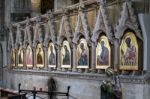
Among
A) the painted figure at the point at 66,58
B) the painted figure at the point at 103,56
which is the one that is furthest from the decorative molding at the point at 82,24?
the painted figure at the point at 66,58

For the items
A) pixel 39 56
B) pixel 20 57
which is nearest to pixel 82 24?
pixel 39 56

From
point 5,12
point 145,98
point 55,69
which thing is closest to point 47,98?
point 55,69

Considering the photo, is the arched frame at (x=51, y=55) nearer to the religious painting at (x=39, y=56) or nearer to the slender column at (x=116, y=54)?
the religious painting at (x=39, y=56)

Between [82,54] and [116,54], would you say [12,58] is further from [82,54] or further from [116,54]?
[116,54]

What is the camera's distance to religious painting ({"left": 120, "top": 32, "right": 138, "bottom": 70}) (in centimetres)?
1627

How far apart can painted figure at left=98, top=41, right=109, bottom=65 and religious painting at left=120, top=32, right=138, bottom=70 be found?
3.69ft

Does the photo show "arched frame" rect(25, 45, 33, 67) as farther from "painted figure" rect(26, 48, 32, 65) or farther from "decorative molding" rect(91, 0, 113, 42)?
"decorative molding" rect(91, 0, 113, 42)

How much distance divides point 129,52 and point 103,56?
2.05 m

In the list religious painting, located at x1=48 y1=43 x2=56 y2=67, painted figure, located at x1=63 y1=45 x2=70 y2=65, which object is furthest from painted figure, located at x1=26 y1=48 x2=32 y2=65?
painted figure, located at x1=63 y1=45 x2=70 y2=65

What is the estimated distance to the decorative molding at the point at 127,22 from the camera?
16.1m

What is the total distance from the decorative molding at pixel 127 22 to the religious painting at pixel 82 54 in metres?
3.19

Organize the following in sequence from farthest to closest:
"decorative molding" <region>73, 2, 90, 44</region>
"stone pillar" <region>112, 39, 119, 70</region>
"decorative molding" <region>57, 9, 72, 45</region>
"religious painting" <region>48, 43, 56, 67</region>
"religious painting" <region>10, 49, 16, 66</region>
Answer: "religious painting" <region>10, 49, 16, 66</region>
"religious painting" <region>48, 43, 56, 67</region>
"decorative molding" <region>57, 9, 72, 45</region>
"decorative molding" <region>73, 2, 90, 44</region>
"stone pillar" <region>112, 39, 119, 70</region>

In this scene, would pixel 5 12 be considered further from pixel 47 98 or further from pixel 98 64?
pixel 98 64

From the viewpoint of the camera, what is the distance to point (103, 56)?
18.5 metres
